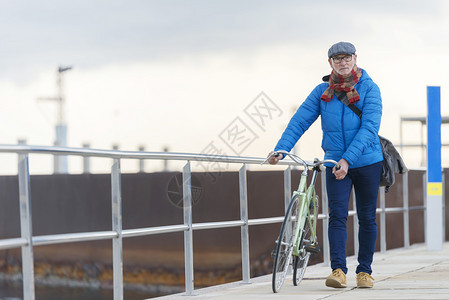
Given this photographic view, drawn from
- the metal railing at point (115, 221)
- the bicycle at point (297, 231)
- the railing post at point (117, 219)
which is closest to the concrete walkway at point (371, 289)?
the bicycle at point (297, 231)

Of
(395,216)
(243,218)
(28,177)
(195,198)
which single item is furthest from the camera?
(395,216)

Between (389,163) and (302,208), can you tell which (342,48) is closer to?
(389,163)

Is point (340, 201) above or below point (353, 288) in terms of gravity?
above

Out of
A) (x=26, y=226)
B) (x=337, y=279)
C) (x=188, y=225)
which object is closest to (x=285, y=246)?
(x=337, y=279)

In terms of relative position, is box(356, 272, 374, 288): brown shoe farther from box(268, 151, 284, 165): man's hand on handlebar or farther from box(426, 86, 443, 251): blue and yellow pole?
box(426, 86, 443, 251): blue and yellow pole

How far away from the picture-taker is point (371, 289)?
21.1 feet

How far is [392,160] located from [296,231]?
2.91 feet

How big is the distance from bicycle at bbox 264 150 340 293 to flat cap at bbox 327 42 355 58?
69 cm

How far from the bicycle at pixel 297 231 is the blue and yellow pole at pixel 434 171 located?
460 cm

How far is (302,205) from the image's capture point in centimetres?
620

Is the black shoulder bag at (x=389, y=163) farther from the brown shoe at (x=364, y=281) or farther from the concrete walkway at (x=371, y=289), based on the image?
the concrete walkway at (x=371, y=289)

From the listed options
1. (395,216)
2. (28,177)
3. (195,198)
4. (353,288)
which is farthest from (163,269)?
(28,177)

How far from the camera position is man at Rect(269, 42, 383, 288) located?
611cm

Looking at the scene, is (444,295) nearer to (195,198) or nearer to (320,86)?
(320,86)
